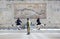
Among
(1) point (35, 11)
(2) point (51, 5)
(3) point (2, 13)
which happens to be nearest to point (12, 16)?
(3) point (2, 13)

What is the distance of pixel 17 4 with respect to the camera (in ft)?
90.3

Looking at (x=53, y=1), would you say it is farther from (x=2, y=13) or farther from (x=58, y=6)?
(x=2, y=13)

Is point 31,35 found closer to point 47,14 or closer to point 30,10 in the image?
point 30,10

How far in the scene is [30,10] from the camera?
27.6 meters

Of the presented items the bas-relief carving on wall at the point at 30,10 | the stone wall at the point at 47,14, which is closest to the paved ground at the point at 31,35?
the stone wall at the point at 47,14

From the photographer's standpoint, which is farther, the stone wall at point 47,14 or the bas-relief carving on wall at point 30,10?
the bas-relief carving on wall at point 30,10

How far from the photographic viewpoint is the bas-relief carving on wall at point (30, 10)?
27.4 m

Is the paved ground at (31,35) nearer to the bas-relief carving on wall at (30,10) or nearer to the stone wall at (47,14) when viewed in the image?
the stone wall at (47,14)

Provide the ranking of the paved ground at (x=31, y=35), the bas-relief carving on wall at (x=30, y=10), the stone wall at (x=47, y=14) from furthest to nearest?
1. the bas-relief carving on wall at (x=30, y=10)
2. the stone wall at (x=47, y=14)
3. the paved ground at (x=31, y=35)

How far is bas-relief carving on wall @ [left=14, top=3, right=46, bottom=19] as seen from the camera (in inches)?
1081

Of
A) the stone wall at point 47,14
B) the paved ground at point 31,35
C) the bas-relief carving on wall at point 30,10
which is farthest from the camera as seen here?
the bas-relief carving on wall at point 30,10

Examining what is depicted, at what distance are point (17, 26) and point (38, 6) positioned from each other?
4125 millimetres

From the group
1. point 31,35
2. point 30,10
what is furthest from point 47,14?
point 31,35

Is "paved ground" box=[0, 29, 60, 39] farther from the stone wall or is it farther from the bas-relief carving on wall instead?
the bas-relief carving on wall
